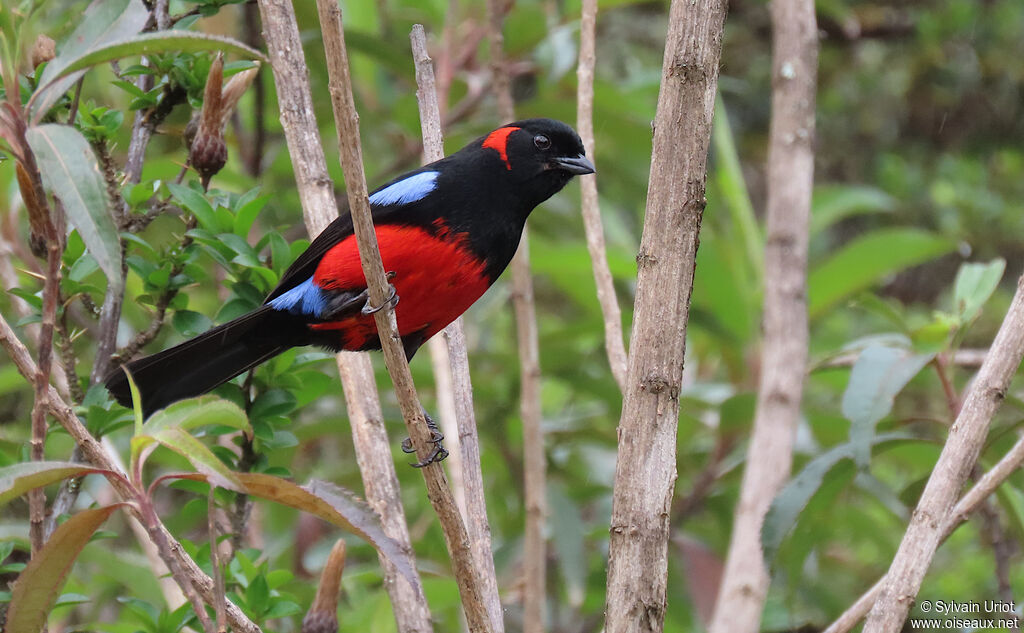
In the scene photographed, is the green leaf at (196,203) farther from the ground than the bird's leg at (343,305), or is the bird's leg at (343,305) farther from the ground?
the green leaf at (196,203)

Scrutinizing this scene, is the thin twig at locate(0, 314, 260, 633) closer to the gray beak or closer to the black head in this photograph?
the black head

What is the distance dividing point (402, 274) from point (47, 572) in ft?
4.76

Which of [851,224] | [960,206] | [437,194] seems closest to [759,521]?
[437,194]

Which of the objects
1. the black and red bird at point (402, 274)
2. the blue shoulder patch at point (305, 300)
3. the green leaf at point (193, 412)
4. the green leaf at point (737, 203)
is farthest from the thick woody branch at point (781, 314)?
the green leaf at point (193, 412)

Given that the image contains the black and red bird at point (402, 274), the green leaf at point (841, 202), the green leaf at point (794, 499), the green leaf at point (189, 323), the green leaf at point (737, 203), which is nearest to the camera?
the green leaf at point (189, 323)

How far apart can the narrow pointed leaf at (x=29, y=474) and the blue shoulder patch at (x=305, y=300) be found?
1233mm

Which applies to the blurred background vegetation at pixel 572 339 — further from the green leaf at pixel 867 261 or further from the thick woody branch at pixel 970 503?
the thick woody branch at pixel 970 503

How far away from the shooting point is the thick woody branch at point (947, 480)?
1823mm

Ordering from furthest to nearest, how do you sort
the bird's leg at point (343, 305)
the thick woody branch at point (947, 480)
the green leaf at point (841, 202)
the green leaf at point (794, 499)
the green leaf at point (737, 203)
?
the green leaf at point (841, 202) → the green leaf at point (737, 203) → the bird's leg at point (343, 305) → the green leaf at point (794, 499) → the thick woody branch at point (947, 480)

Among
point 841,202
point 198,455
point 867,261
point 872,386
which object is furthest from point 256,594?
point 841,202

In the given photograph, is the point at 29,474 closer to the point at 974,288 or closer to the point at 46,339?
the point at 46,339

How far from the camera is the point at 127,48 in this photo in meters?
1.69

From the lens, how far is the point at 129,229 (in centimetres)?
244

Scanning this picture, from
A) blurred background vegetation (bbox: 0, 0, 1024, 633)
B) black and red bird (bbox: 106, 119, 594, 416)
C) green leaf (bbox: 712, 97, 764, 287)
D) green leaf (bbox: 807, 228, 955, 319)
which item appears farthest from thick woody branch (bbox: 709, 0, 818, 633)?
green leaf (bbox: 807, 228, 955, 319)
